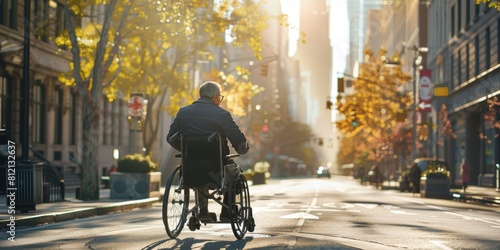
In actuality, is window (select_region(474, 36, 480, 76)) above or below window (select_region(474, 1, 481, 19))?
below

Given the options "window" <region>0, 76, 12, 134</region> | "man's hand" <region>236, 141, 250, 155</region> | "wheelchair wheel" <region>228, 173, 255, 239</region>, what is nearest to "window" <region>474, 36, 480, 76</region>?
"window" <region>0, 76, 12, 134</region>

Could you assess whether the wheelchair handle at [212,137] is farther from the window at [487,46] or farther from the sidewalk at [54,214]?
the window at [487,46]

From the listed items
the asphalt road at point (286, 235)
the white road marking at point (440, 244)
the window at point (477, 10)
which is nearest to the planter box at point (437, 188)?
the window at point (477, 10)

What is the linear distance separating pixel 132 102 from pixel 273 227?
625 inches

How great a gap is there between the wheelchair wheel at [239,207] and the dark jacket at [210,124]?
441 mm

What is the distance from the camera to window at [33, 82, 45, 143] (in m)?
39.8

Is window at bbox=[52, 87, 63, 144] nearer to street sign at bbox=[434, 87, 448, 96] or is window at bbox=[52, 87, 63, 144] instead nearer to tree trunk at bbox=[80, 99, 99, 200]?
tree trunk at bbox=[80, 99, 99, 200]

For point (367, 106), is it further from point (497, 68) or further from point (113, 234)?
point (113, 234)

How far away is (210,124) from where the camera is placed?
1123 cm

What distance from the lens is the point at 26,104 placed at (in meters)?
20.7

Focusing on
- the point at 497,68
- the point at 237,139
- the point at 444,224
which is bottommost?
the point at 444,224

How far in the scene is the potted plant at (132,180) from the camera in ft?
89.8

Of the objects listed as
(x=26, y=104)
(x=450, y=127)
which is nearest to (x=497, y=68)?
(x=450, y=127)

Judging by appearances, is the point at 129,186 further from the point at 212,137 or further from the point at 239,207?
the point at 212,137
